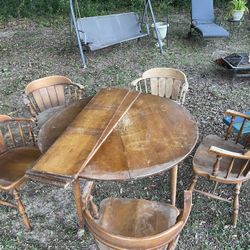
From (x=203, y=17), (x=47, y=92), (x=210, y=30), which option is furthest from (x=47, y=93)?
(x=203, y=17)

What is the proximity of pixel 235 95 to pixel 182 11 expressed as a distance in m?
5.35

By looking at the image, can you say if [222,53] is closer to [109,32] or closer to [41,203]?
[109,32]

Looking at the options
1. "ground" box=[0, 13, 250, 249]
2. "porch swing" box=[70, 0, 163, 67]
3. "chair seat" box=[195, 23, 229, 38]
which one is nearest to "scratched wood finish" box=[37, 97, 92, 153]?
"ground" box=[0, 13, 250, 249]

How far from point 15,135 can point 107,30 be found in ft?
10.3

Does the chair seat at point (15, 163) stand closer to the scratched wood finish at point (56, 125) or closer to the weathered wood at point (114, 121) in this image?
the scratched wood finish at point (56, 125)

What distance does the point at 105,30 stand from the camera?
19.2ft

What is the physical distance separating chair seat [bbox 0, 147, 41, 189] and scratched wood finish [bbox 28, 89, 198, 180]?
0.41 m

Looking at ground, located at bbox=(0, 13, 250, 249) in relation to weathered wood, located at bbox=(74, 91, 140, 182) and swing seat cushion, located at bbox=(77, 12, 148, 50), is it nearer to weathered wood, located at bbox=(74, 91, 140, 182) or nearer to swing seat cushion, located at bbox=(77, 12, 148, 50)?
swing seat cushion, located at bbox=(77, 12, 148, 50)

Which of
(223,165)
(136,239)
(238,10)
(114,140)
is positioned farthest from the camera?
(238,10)

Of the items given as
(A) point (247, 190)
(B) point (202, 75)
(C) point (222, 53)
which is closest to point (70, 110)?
(A) point (247, 190)

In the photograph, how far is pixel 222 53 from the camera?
5.96 metres

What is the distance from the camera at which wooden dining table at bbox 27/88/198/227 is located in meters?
1.91

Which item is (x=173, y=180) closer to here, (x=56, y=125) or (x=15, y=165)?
(x=56, y=125)

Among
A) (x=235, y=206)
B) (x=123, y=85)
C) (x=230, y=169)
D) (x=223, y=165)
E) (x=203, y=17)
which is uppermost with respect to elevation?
(x=203, y=17)
